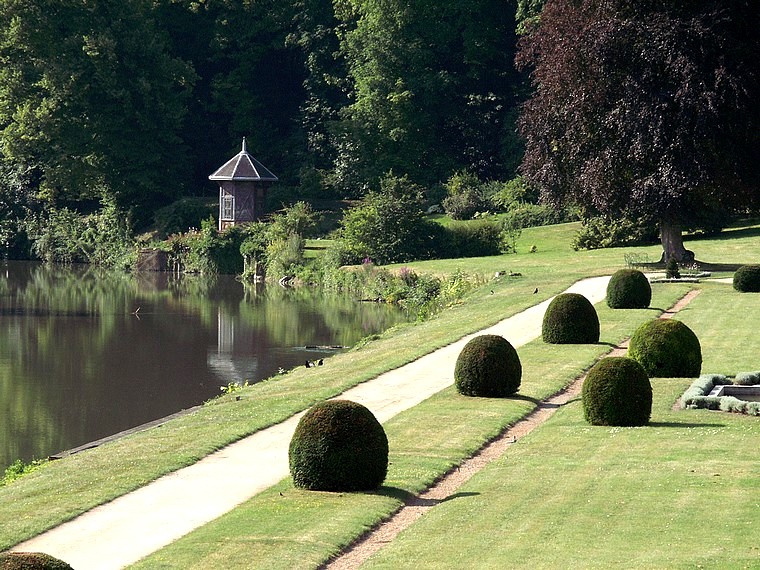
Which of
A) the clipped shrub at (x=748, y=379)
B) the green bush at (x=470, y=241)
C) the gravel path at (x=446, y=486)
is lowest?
the gravel path at (x=446, y=486)

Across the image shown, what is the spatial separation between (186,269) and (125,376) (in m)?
38.7

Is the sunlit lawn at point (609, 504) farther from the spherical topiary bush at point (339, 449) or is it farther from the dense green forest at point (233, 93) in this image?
the dense green forest at point (233, 93)

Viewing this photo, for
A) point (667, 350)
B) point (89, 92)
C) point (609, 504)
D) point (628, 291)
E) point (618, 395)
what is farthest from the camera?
point (89, 92)

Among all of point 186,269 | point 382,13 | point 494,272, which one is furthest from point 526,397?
point 382,13

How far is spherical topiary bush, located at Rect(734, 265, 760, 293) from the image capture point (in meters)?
38.1

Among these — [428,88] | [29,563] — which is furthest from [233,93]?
[29,563]

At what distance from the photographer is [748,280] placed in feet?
125

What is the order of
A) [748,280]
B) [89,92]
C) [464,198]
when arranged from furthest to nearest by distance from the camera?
[89,92], [464,198], [748,280]

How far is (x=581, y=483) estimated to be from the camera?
1627cm

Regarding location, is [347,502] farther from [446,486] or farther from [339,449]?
[446,486]

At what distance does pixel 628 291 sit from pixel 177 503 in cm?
2207

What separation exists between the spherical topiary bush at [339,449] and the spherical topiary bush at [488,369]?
7424 millimetres

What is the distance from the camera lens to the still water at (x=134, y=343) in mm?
26766

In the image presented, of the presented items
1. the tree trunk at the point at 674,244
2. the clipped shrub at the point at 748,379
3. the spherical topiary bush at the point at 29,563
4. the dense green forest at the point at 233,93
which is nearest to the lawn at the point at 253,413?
the tree trunk at the point at 674,244
